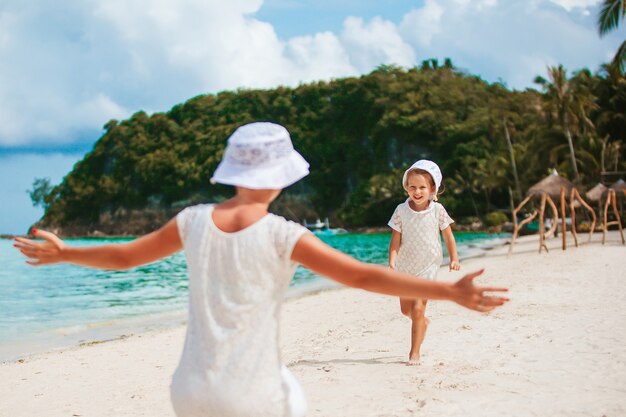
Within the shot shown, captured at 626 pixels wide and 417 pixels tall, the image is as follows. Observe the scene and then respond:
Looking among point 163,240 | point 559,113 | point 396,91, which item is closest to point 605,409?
point 163,240

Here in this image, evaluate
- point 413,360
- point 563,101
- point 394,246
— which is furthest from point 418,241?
point 563,101

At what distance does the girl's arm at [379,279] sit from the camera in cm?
190

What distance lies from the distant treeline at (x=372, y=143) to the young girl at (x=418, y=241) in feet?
111

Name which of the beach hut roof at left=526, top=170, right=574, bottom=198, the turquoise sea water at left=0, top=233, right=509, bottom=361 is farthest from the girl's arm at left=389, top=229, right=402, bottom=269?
the beach hut roof at left=526, top=170, right=574, bottom=198

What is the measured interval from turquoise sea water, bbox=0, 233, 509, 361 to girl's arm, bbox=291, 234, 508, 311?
28.4 feet

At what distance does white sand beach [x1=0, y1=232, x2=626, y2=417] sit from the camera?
4.32 metres

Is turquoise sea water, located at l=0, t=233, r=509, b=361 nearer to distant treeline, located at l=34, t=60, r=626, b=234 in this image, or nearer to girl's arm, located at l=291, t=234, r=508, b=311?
girl's arm, located at l=291, t=234, r=508, b=311

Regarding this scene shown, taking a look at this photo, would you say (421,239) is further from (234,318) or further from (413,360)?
(234,318)

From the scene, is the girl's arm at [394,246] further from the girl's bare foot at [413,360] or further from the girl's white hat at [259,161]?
the girl's white hat at [259,161]

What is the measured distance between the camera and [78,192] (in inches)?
3602

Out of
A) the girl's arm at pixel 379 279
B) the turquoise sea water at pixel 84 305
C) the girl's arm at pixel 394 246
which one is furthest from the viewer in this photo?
the turquoise sea water at pixel 84 305

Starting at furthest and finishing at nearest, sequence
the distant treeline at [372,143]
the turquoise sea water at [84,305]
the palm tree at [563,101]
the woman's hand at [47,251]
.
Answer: the distant treeline at [372,143] → the palm tree at [563,101] → the turquoise sea water at [84,305] → the woman's hand at [47,251]

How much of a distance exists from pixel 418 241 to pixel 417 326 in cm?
71

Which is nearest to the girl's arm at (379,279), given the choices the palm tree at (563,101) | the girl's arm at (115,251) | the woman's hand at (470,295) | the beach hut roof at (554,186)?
the woman's hand at (470,295)
